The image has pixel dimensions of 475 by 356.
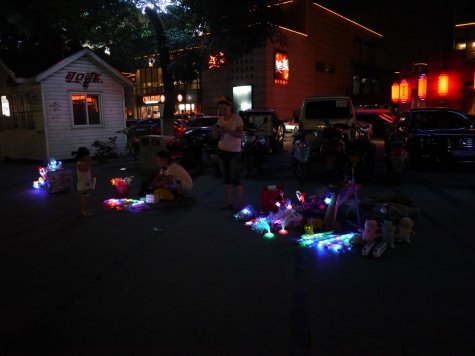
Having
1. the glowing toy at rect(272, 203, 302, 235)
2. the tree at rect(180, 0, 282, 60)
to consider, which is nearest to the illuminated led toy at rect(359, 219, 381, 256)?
the glowing toy at rect(272, 203, 302, 235)

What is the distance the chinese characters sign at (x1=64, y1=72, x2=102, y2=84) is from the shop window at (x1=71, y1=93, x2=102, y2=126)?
54 cm

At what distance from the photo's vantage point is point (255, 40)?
46.5ft

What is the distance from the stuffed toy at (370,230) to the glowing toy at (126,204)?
4227mm

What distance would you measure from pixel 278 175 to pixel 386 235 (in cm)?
652

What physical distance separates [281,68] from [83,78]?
23669mm

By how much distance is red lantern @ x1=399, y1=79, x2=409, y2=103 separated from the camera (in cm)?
2712

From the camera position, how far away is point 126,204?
331 inches

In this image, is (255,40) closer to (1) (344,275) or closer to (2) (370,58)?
(1) (344,275)

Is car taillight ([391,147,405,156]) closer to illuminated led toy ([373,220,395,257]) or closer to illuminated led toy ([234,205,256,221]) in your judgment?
illuminated led toy ([234,205,256,221])

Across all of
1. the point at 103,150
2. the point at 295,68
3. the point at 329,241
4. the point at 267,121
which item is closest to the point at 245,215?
the point at 329,241

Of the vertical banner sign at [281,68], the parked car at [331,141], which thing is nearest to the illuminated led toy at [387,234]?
the parked car at [331,141]

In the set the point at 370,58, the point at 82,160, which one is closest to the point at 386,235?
the point at 82,160

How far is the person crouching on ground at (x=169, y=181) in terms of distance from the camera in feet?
28.0

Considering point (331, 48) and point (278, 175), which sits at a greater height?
point (331, 48)
